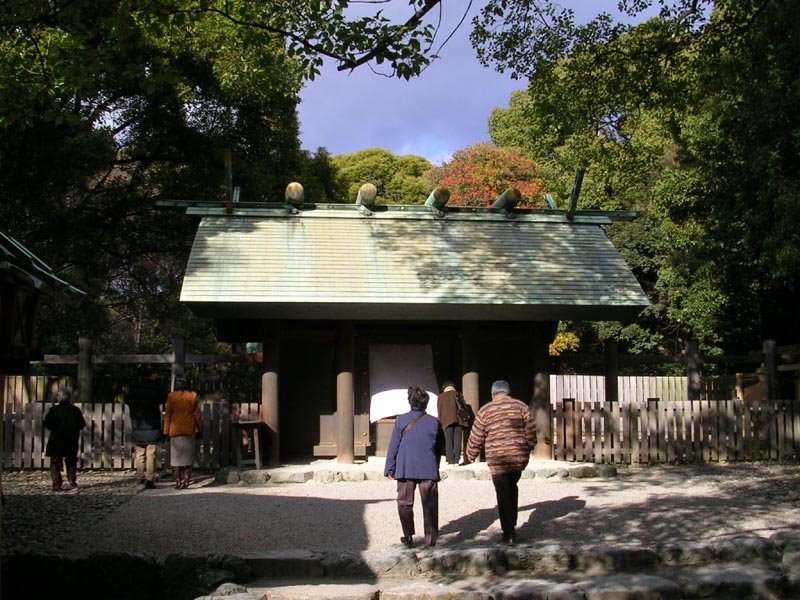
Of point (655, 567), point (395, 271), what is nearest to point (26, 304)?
point (655, 567)

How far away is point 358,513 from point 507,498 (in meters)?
2.61

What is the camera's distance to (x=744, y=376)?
21.0 m

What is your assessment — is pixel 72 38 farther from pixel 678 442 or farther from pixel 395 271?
pixel 678 442

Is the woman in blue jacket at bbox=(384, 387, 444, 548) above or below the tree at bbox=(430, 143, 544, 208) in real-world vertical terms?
below

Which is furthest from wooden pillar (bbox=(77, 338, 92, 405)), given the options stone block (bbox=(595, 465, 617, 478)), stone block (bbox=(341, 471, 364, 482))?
stone block (bbox=(595, 465, 617, 478))

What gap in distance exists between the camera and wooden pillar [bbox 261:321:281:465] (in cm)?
1424

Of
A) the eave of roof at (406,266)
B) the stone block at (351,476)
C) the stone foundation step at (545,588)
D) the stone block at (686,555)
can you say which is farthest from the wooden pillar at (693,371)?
the stone foundation step at (545,588)

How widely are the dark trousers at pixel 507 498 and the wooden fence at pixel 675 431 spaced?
21.3ft

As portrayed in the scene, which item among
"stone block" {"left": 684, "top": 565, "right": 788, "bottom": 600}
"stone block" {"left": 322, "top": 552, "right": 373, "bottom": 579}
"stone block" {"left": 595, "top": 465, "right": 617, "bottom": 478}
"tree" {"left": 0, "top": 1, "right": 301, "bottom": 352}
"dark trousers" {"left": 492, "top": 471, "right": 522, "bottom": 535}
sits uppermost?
"tree" {"left": 0, "top": 1, "right": 301, "bottom": 352}

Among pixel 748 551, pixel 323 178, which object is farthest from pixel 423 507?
pixel 323 178

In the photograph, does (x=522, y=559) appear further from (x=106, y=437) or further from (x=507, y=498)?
(x=106, y=437)

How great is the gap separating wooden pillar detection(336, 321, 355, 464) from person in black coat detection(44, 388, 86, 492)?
4.36 metres

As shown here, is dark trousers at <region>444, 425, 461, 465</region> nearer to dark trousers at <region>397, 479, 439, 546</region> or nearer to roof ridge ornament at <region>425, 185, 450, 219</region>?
roof ridge ornament at <region>425, 185, 450, 219</region>

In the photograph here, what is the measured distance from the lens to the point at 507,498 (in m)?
8.77
